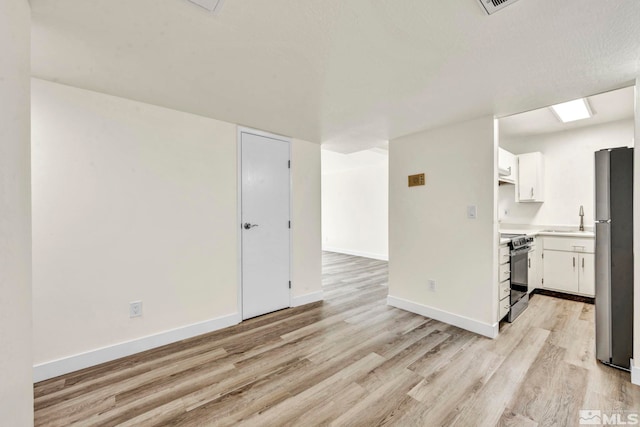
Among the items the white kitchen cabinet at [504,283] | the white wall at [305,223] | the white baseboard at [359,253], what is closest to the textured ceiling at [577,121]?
the white kitchen cabinet at [504,283]

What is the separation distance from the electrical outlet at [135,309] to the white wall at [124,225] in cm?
4

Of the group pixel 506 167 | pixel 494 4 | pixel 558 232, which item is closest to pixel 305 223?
pixel 494 4

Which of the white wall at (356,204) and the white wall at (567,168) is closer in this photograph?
the white wall at (567,168)

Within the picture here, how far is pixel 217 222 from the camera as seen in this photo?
9.14 feet

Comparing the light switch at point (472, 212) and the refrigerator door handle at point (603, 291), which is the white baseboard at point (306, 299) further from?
the refrigerator door handle at point (603, 291)

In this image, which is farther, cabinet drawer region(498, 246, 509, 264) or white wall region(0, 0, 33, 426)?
cabinet drawer region(498, 246, 509, 264)

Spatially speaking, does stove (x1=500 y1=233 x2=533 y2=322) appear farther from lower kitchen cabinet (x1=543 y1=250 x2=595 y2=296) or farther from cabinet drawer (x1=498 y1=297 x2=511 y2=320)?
lower kitchen cabinet (x1=543 y1=250 x2=595 y2=296)

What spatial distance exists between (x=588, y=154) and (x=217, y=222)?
16.6 feet

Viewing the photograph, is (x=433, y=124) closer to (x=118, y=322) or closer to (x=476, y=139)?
(x=476, y=139)

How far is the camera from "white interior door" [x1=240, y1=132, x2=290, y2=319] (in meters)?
3.02

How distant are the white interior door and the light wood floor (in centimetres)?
42

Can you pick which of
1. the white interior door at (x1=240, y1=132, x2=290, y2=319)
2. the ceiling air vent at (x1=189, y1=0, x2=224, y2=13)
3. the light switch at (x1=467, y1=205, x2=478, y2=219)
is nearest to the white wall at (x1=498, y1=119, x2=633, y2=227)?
the light switch at (x1=467, y1=205, x2=478, y2=219)

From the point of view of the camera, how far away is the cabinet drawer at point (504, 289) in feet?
8.98

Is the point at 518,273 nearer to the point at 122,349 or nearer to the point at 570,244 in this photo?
the point at 570,244
